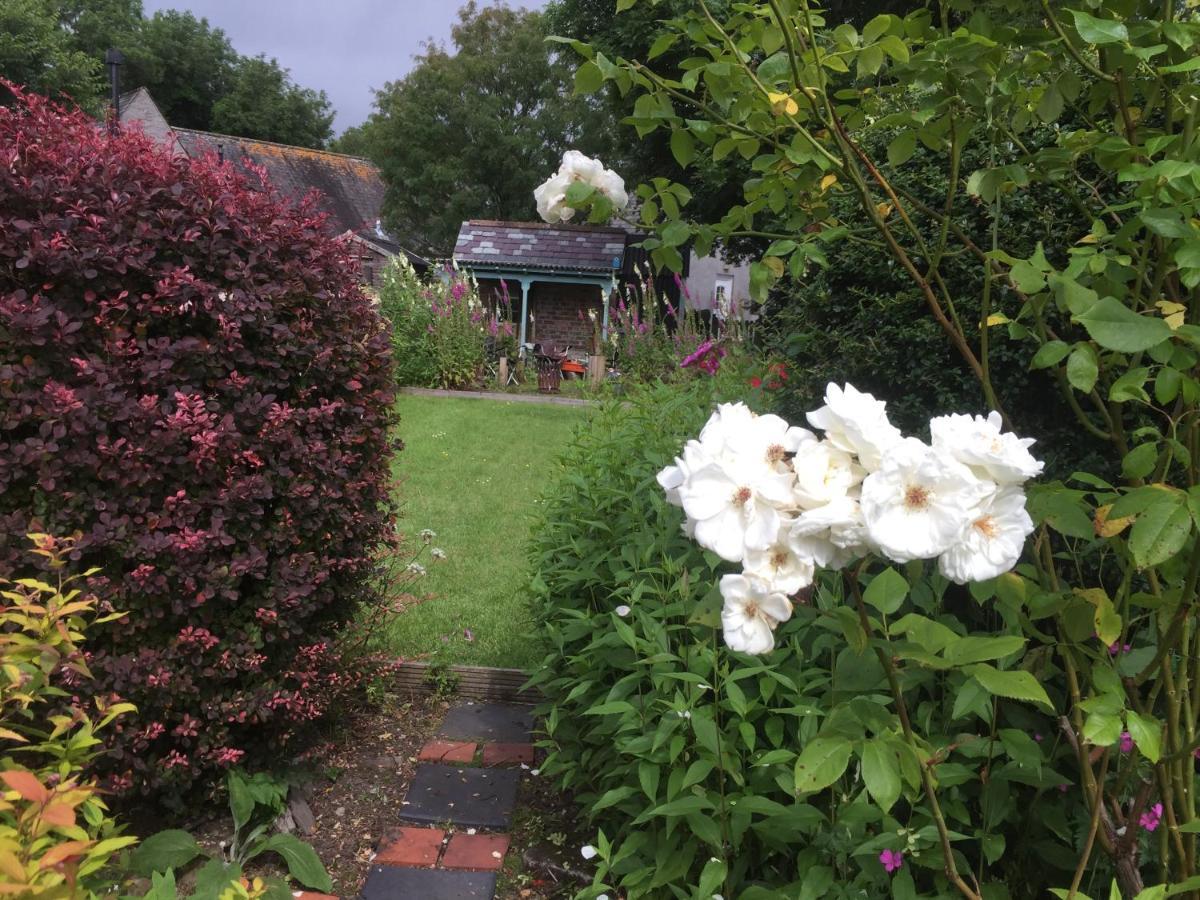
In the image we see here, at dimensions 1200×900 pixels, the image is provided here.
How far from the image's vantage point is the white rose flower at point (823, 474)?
0.99 m

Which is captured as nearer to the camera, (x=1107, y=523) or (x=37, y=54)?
(x=1107, y=523)

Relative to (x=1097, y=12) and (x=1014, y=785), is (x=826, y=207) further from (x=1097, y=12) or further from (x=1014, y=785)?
(x=1014, y=785)

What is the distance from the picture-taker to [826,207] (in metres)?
2.01

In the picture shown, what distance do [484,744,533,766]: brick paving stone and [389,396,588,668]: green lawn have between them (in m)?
0.36

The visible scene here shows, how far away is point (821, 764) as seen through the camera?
1.07 meters

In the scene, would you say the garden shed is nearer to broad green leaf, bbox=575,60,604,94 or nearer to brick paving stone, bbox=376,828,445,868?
brick paving stone, bbox=376,828,445,868

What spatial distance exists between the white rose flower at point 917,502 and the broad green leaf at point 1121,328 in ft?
1.22

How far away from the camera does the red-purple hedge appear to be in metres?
2.03

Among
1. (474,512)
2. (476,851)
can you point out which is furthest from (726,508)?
(474,512)

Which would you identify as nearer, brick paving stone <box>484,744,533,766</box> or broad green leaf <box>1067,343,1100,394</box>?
broad green leaf <box>1067,343,1100,394</box>

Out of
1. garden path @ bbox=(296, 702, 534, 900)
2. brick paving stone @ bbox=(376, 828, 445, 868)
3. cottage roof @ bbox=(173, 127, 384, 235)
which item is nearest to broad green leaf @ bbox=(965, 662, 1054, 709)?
garden path @ bbox=(296, 702, 534, 900)

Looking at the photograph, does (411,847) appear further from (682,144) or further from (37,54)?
(37,54)

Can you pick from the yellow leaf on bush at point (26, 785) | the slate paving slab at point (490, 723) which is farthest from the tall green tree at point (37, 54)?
the yellow leaf on bush at point (26, 785)

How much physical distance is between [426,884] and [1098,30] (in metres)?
2.34
